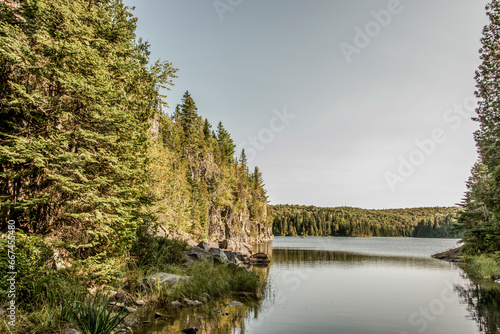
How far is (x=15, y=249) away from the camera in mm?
8875

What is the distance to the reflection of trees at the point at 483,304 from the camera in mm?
12539

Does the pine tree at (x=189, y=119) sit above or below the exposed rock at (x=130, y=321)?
above

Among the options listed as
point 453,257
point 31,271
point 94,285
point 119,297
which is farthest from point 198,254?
point 453,257

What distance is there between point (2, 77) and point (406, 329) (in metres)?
18.2

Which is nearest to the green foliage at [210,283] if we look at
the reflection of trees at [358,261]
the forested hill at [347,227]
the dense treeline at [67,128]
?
the dense treeline at [67,128]

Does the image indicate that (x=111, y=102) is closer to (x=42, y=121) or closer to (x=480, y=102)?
(x=42, y=121)

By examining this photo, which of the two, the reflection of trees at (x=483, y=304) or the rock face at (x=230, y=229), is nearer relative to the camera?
the reflection of trees at (x=483, y=304)

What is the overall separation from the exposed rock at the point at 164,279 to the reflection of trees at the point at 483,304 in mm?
A: 13122

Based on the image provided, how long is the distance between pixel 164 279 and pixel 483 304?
55.6 ft

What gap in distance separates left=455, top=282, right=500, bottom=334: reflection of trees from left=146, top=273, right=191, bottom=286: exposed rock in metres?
13.1

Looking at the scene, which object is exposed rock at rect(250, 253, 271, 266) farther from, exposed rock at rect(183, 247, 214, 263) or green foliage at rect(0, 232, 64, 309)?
green foliage at rect(0, 232, 64, 309)

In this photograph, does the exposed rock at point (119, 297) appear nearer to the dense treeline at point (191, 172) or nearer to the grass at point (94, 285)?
the grass at point (94, 285)

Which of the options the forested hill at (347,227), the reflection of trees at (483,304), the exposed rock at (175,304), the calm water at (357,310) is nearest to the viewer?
the calm water at (357,310)

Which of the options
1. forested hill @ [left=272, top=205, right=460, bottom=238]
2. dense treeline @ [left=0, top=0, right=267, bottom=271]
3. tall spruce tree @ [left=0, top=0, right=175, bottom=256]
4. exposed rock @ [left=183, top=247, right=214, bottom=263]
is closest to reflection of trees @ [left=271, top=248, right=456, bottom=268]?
exposed rock @ [left=183, top=247, right=214, bottom=263]
